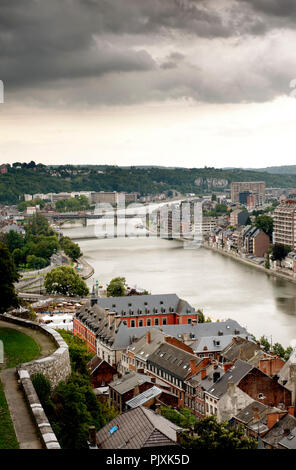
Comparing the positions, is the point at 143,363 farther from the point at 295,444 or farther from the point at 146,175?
the point at 146,175

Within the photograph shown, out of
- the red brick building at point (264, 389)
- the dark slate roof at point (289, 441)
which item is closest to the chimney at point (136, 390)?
the red brick building at point (264, 389)

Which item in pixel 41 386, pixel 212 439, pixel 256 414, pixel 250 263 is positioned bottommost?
pixel 250 263

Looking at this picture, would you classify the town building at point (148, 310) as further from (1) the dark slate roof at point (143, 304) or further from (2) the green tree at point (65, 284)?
(2) the green tree at point (65, 284)

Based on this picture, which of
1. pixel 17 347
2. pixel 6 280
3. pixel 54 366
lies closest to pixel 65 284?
pixel 6 280

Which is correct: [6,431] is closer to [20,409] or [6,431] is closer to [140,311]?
[20,409]

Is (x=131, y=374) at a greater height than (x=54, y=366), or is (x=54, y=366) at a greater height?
(x=54, y=366)

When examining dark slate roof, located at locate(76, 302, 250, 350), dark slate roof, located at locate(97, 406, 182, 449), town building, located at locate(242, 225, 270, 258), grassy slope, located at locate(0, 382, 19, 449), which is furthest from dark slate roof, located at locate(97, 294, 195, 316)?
town building, located at locate(242, 225, 270, 258)
